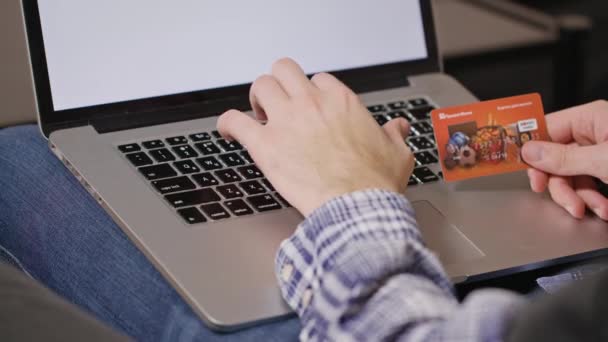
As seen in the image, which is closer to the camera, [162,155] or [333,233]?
[333,233]

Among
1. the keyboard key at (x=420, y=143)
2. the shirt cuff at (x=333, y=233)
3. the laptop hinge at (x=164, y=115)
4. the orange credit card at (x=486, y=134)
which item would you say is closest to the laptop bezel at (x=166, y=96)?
the laptop hinge at (x=164, y=115)

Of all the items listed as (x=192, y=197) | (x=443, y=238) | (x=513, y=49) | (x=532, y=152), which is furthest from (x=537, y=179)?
(x=513, y=49)

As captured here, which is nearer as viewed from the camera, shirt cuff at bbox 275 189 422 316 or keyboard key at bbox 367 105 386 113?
shirt cuff at bbox 275 189 422 316

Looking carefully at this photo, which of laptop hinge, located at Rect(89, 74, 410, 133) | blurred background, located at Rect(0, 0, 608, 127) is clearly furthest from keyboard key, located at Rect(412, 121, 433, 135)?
blurred background, located at Rect(0, 0, 608, 127)

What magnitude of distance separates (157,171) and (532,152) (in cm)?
40

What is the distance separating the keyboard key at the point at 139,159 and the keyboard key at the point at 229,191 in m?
0.09

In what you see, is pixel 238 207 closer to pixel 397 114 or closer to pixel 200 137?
pixel 200 137

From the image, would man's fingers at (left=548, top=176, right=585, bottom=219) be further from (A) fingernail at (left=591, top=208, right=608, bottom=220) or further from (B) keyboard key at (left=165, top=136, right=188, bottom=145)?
(B) keyboard key at (left=165, top=136, right=188, bottom=145)

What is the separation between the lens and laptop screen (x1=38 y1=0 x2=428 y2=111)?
95 centimetres

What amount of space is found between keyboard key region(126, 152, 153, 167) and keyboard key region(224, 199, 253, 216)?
0.37ft

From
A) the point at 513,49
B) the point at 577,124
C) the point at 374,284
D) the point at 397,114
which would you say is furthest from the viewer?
the point at 513,49

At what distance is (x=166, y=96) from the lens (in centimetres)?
100

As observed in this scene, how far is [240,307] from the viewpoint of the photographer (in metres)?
0.71

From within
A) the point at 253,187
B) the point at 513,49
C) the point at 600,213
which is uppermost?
the point at 253,187
